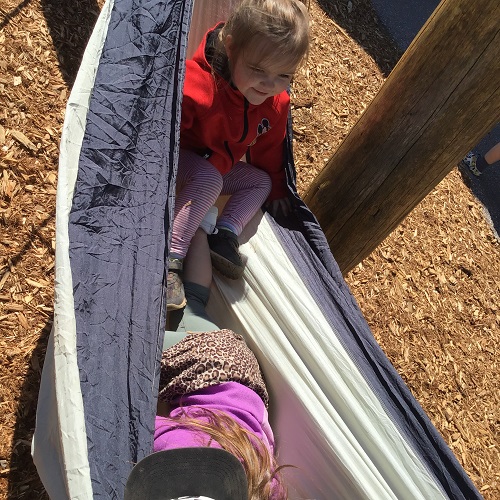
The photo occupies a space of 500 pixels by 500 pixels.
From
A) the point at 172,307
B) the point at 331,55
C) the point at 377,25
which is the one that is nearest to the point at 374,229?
the point at 172,307

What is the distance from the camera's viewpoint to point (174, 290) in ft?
5.52

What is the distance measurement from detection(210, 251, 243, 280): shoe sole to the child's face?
0.48 metres

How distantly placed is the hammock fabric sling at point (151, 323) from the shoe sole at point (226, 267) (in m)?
0.03

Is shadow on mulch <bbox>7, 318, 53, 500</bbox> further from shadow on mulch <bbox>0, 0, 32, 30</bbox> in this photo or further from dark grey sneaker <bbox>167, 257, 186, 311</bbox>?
shadow on mulch <bbox>0, 0, 32, 30</bbox>

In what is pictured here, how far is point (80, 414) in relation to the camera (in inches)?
42.0

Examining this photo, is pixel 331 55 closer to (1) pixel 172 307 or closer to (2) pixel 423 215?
(2) pixel 423 215

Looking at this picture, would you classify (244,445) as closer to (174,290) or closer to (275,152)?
(174,290)

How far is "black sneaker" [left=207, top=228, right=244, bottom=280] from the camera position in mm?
1802

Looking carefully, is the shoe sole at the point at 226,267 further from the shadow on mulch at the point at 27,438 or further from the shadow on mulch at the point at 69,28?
the shadow on mulch at the point at 69,28

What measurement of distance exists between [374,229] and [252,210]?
0.39 meters

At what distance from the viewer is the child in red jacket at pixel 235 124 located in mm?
1710

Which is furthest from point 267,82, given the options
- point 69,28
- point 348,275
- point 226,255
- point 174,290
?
point 69,28

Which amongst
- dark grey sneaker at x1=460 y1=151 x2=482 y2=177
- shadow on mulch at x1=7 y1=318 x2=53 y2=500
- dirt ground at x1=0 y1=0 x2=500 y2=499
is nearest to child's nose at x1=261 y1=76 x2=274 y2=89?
dirt ground at x1=0 y1=0 x2=500 y2=499

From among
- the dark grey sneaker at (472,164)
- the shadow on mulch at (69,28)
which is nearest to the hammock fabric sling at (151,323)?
the shadow on mulch at (69,28)
